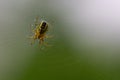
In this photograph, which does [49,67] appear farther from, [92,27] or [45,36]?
[45,36]

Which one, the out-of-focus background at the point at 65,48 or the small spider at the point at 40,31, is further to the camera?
the out-of-focus background at the point at 65,48

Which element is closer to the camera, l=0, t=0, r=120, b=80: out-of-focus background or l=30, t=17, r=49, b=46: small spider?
l=30, t=17, r=49, b=46: small spider

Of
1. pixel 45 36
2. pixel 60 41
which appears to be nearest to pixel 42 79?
pixel 60 41

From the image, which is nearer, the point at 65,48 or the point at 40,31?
the point at 40,31
